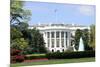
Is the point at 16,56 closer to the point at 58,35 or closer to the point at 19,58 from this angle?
the point at 19,58

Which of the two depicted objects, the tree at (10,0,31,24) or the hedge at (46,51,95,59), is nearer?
the tree at (10,0,31,24)

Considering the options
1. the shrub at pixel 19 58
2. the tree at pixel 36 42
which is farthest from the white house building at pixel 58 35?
the shrub at pixel 19 58

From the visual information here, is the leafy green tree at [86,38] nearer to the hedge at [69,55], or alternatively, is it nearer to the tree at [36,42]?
the hedge at [69,55]

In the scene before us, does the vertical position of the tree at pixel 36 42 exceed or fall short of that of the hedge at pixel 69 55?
it exceeds it

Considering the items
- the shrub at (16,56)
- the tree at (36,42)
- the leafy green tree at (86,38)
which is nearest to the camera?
the shrub at (16,56)

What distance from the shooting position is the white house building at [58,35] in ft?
8.14

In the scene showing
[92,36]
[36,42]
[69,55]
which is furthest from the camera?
[92,36]

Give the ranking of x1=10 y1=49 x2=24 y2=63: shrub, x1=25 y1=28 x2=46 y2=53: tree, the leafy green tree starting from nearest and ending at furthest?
x1=10 y1=49 x2=24 y2=63: shrub < x1=25 y1=28 x2=46 y2=53: tree < the leafy green tree

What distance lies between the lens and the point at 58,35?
253cm

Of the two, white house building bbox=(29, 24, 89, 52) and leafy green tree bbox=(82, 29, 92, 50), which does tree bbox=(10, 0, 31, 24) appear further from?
leafy green tree bbox=(82, 29, 92, 50)

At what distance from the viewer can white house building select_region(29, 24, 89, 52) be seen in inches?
97.7

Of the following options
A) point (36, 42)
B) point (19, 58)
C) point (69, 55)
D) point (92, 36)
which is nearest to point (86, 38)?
point (92, 36)

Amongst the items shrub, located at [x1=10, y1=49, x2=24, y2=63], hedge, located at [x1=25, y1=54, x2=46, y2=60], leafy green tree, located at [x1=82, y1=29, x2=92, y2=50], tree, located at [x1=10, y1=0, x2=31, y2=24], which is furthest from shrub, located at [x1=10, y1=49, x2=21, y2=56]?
leafy green tree, located at [x1=82, y1=29, x2=92, y2=50]
